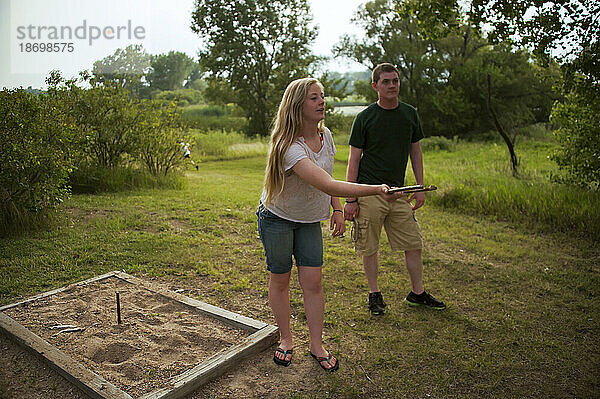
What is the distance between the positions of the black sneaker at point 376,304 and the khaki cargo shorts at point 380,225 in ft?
1.20

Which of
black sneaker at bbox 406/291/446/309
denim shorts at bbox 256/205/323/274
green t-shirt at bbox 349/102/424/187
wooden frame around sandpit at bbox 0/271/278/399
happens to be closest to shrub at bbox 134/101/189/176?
wooden frame around sandpit at bbox 0/271/278/399

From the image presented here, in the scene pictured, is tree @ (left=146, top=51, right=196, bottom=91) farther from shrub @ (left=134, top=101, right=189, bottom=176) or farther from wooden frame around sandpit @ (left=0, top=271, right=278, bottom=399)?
wooden frame around sandpit @ (left=0, top=271, right=278, bottom=399)

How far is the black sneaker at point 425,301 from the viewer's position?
160 inches

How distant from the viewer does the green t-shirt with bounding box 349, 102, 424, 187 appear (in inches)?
151

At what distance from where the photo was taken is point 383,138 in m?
3.85

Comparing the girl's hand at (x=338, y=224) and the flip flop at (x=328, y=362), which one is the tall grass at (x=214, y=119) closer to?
the girl's hand at (x=338, y=224)

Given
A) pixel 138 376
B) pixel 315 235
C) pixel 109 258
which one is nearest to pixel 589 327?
pixel 315 235

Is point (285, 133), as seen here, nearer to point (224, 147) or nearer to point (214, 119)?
point (224, 147)

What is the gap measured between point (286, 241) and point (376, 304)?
Answer: 1365 millimetres

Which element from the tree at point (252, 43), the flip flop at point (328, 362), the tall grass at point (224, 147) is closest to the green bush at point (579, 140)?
the flip flop at point (328, 362)

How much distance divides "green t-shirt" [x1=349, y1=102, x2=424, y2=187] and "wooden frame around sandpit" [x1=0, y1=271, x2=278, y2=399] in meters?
1.49

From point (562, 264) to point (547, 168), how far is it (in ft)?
16.4

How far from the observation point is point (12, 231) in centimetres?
587

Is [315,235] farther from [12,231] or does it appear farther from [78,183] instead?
[78,183]
